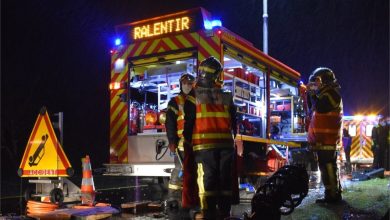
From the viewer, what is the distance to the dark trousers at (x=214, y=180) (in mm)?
3959

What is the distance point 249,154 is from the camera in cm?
768

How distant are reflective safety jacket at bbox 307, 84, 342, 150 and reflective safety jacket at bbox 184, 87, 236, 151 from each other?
175 centimetres

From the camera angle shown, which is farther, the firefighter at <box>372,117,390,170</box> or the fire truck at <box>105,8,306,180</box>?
the firefighter at <box>372,117,390,170</box>

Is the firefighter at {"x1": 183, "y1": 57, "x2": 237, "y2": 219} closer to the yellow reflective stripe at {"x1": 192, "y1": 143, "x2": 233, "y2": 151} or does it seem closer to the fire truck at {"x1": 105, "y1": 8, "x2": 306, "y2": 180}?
the yellow reflective stripe at {"x1": 192, "y1": 143, "x2": 233, "y2": 151}

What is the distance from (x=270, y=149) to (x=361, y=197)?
2.59 m

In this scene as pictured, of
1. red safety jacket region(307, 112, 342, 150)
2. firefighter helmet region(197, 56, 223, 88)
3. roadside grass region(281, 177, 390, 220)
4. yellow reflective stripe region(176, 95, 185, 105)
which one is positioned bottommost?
roadside grass region(281, 177, 390, 220)

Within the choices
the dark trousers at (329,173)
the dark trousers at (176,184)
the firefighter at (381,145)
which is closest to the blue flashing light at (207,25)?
the dark trousers at (176,184)

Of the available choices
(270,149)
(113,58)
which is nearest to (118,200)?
(113,58)

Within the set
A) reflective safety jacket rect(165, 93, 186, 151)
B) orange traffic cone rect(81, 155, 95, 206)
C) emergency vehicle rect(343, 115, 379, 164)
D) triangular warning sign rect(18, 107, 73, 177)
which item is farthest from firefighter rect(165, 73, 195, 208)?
emergency vehicle rect(343, 115, 379, 164)

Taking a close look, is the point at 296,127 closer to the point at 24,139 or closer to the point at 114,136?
the point at 114,136

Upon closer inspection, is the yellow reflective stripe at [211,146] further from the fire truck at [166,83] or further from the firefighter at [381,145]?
the firefighter at [381,145]

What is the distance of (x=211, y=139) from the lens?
400cm

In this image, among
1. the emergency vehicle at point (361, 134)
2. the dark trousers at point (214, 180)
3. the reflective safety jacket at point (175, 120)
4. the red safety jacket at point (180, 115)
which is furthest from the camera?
the emergency vehicle at point (361, 134)

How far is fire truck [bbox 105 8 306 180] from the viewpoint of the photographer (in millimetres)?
6508
